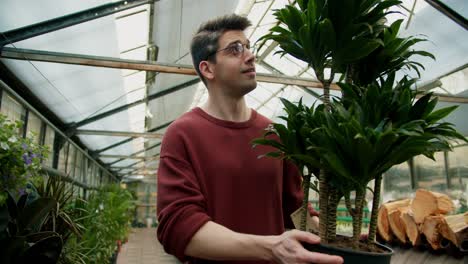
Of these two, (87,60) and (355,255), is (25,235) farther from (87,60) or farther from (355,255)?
(87,60)

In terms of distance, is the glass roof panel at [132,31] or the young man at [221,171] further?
the glass roof panel at [132,31]

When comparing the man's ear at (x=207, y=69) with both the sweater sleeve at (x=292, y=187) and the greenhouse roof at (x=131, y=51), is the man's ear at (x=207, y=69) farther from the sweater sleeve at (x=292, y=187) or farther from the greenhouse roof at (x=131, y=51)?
the greenhouse roof at (x=131, y=51)

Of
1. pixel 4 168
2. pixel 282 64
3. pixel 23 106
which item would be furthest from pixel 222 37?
pixel 282 64

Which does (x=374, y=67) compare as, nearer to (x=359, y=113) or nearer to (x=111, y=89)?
(x=359, y=113)

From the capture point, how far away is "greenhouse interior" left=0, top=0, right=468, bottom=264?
102 centimetres

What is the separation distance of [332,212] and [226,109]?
1.96 feet

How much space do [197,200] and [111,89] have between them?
610 cm

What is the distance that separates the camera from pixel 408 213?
432cm

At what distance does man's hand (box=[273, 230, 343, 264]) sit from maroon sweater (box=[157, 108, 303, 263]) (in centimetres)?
32

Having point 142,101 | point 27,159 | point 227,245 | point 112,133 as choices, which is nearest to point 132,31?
point 142,101

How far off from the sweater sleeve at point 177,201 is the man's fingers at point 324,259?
1.13 feet

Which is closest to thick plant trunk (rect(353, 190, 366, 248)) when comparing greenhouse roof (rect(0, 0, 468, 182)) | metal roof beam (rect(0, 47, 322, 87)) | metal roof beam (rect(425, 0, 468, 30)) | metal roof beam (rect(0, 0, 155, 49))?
greenhouse roof (rect(0, 0, 468, 182))

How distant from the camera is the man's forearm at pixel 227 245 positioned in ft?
3.31

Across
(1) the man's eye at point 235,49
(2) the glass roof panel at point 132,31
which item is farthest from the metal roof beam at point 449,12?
(1) the man's eye at point 235,49
